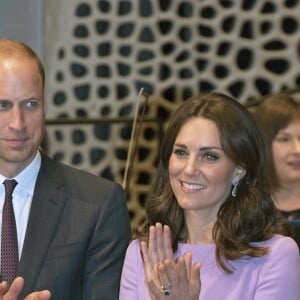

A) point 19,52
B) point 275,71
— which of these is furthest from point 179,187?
point 275,71

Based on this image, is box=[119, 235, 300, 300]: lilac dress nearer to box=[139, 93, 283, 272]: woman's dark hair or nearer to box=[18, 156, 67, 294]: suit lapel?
box=[139, 93, 283, 272]: woman's dark hair

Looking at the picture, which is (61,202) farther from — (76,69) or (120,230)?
(76,69)

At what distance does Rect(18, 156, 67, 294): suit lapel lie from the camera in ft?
7.89

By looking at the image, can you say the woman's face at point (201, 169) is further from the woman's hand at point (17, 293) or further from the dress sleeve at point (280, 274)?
the woman's hand at point (17, 293)

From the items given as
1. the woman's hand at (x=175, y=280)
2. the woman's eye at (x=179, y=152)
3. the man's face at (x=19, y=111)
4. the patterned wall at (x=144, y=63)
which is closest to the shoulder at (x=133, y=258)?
the woman's hand at (x=175, y=280)

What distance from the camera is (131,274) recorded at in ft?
8.16

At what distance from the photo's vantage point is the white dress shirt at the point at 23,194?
2488mm

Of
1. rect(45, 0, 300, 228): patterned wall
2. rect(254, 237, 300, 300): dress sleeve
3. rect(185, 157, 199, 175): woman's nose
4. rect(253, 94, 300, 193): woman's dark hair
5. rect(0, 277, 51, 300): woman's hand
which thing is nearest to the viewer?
rect(0, 277, 51, 300): woman's hand

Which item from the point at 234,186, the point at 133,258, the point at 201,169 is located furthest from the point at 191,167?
the point at 133,258

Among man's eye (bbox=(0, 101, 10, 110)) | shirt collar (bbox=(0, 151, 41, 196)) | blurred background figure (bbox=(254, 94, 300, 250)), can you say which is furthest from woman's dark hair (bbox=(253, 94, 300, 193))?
man's eye (bbox=(0, 101, 10, 110))

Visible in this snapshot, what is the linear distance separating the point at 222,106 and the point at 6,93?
61cm

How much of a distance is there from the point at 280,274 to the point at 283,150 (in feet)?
4.70

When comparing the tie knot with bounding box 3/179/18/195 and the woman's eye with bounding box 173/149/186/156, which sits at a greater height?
the woman's eye with bounding box 173/149/186/156

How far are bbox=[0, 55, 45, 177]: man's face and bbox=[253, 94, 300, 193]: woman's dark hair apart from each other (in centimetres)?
146
